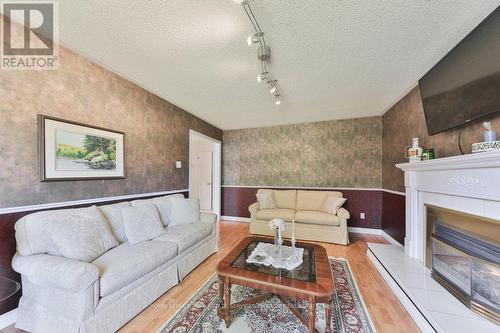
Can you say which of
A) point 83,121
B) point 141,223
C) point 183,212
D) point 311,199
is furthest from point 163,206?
point 311,199

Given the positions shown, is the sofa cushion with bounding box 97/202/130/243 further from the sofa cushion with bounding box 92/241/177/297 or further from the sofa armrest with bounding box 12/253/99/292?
the sofa armrest with bounding box 12/253/99/292

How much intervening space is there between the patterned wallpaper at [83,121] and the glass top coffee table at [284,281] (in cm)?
176

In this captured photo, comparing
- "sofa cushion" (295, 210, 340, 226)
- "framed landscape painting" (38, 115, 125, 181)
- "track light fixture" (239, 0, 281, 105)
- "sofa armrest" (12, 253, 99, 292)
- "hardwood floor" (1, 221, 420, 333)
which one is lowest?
"hardwood floor" (1, 221, 420, 333)

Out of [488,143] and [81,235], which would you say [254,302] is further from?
[488,143]

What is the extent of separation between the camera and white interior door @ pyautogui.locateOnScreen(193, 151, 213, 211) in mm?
5402

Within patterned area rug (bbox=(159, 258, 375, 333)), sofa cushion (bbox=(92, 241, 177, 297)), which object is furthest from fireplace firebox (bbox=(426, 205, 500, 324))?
sofa cushion (bbox=(92, 241, 177, 297))

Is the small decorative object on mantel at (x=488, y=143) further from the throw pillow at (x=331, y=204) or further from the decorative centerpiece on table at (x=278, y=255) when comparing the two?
the throw pillow at (x=331, y=204)

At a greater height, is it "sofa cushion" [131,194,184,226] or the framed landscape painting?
the framed landscape painting

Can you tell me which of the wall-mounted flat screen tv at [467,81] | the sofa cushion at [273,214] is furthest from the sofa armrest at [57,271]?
the wall-mounted flat screen tv at [467,81]

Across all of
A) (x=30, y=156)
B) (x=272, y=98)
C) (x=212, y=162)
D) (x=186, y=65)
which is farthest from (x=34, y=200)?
(x=212, y=162)

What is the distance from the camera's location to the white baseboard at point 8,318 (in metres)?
1.50

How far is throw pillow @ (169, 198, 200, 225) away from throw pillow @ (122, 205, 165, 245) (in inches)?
13.7

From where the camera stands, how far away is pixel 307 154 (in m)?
4.48

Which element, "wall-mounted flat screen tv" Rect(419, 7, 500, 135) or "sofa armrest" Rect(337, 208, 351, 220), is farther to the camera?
"sofa armrest" Rect(337, 208, 351, 220)
